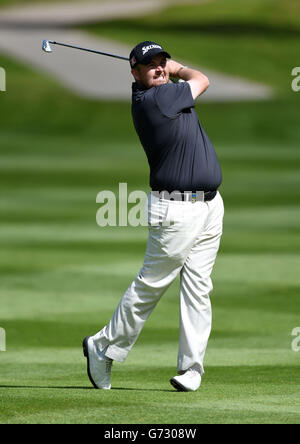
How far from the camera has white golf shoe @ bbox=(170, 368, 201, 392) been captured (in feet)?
21.5

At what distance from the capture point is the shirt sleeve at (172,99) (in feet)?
21.3

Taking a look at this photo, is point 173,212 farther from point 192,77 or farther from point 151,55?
point 151,55

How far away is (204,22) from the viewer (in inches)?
2080

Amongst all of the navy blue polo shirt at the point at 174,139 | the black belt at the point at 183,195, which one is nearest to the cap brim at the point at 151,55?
the navy blue polo shirt at the point at 174,139

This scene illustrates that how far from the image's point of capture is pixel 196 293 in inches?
266

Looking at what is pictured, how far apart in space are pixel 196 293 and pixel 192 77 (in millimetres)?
1292

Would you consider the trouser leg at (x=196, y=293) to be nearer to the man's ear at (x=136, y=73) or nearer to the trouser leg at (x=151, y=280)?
the trouser leg at (x=151, y=280)

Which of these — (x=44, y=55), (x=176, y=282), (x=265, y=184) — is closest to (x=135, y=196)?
(x=265, y=184)

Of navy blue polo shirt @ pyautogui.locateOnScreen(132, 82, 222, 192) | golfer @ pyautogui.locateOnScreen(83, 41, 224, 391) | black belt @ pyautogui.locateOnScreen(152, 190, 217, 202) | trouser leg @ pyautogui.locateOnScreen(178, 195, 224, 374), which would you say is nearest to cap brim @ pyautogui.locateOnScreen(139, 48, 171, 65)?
golfer @ pyautogui.locateOnScreen(83, 41, 224, 391)

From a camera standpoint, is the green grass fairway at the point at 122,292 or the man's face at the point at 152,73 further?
the man's face at the point at 152,73

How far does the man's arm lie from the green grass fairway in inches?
70.0

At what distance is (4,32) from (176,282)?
39502 mm

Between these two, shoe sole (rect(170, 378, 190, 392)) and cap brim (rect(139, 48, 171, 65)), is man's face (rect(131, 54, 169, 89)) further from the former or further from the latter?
shoe sole (rect(170, 378, 190, 392))

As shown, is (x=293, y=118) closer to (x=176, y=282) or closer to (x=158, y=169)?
(x=176, y=282)
